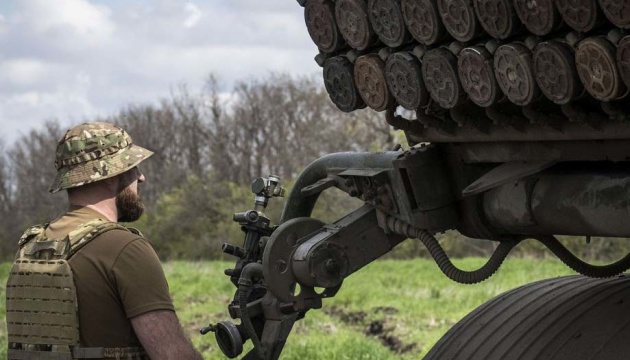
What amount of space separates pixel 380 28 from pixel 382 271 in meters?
17.9

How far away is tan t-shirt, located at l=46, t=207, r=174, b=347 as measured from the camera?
13.7 ft

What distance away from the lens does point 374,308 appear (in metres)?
15.8

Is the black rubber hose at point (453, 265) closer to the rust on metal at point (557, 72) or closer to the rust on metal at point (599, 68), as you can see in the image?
the rust on metal at point (557, 72)

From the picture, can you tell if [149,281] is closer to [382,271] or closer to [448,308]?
[448,308]

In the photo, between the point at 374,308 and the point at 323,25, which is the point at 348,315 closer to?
the point at 374,308

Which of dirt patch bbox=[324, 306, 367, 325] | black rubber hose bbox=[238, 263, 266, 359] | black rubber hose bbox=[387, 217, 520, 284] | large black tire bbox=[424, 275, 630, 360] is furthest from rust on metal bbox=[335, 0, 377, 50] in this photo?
dirt patch bbox=[324, 306, 367, 325]

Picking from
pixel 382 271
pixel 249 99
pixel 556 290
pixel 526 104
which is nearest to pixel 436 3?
pixel 526 104

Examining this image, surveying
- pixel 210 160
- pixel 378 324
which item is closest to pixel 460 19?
pixel 378 324

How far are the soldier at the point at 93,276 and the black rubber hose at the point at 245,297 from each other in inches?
33.8

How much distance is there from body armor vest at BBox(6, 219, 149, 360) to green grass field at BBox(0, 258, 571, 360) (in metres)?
6.46

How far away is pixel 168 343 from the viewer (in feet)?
13.7

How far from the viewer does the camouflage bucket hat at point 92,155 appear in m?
4.42

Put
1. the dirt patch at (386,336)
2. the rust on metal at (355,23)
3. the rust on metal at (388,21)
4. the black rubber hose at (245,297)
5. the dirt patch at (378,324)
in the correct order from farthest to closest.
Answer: the dirt patch at (378,324)
the dirt patch at (386,336)
the black rubber hose at (245,297)
the rust on metal at (355,23)
the rust on metal at (388,21)

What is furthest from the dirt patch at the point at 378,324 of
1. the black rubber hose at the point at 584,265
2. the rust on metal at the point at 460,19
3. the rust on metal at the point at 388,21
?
the rust on metal at the point at 460,19
